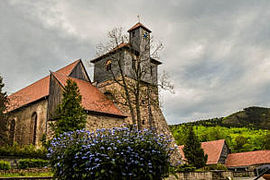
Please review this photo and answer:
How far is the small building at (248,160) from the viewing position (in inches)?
1297

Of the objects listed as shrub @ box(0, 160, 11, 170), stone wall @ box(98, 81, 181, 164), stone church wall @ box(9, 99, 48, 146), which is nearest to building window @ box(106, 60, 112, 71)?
stone wall @ box(98, 81, 181, 164)

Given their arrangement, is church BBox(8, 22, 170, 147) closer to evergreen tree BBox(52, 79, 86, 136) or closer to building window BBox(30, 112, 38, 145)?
building window BBox(30, 112, 38, 145)

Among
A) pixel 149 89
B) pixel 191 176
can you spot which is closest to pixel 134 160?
pixel 191 176

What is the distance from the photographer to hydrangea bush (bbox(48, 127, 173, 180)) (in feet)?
18.9

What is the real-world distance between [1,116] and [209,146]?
2695 centimetres

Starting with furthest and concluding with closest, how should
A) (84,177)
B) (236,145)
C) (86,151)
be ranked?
(236,145) → (86,151) → (84,177)

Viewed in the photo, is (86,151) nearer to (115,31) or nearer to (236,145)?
(115,31)

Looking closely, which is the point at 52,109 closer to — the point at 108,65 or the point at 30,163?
the point at 30,163

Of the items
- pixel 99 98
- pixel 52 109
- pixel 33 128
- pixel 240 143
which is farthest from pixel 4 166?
pixel 240 143

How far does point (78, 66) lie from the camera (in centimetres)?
2516

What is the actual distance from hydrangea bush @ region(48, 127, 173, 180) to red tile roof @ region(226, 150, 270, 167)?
3122cm

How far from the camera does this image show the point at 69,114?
17.0 metres

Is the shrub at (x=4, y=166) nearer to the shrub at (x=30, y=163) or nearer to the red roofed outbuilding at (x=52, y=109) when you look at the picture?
the shrub at (x=30, y=163)

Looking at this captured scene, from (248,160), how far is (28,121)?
28.0m
